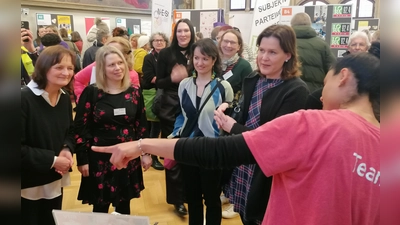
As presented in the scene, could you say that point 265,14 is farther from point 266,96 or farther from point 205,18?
point 266,96

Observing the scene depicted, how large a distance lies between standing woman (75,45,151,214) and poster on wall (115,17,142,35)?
905 centimetres

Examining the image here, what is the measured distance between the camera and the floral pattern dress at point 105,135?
84.0 inches

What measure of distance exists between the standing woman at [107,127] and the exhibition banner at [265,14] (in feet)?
10.5

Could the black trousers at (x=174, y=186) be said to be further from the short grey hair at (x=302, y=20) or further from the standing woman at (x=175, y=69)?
the short grey hair at (x=302, y=20)

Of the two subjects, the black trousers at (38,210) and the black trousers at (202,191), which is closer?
the black trousers at (38,210)

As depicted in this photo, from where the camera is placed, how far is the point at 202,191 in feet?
7.45

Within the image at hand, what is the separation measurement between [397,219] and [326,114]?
48 centimetres

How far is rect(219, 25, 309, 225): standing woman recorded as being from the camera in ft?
5.28

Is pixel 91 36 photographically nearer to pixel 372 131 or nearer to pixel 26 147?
pixel 26 147

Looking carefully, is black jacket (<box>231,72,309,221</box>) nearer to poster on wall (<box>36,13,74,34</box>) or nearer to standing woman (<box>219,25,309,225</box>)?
standing woman (<box>219,25,309,225</box>)

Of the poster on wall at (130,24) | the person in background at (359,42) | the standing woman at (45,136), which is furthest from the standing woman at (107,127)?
the poster on wall at (130,24)

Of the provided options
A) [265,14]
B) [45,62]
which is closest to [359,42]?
[265,14]

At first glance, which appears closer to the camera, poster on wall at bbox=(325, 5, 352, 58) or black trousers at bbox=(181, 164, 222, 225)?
black trousers at bbox=(181, 164, 222, 225)

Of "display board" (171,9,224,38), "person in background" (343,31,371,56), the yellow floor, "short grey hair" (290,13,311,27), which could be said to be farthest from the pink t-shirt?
"display board" (171,9,224,38)
